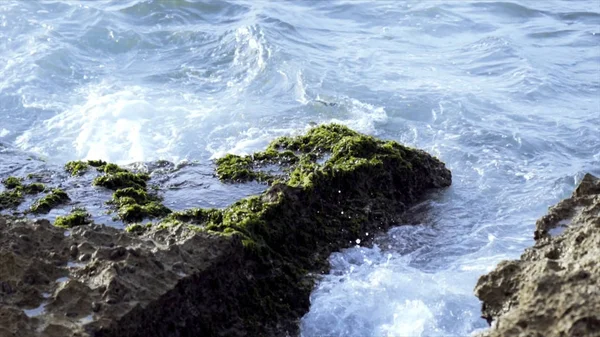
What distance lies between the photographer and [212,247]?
5.89 metres

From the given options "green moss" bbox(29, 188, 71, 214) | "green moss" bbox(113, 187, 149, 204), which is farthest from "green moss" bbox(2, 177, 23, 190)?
"green moss" bbox(113, 187, 149, 204)

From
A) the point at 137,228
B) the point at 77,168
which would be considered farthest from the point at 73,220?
the point at 77,168

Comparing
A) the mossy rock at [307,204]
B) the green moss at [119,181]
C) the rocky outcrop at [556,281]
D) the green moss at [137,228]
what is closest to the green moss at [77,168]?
the green moss at [119,181]

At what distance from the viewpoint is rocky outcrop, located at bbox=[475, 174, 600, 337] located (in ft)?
13.4

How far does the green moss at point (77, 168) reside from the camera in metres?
8.22

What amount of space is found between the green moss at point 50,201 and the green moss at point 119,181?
394 mm

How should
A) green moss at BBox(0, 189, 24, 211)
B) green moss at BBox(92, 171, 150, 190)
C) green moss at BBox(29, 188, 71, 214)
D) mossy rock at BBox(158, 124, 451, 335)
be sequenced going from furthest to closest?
green moss at BBox(92, 171, 150, 190), green moss at BBox(0, 189, 24, 211), green moss at BBox(29, 188, 71, 214), mossy rock at BBox(158, 124, 451, 335)

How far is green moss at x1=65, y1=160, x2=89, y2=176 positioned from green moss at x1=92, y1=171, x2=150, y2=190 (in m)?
0.45

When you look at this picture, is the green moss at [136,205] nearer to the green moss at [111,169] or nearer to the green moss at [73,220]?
the green moss at [73,220]

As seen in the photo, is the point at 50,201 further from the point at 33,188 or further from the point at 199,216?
the point at 199,216

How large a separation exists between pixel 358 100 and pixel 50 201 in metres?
6.16

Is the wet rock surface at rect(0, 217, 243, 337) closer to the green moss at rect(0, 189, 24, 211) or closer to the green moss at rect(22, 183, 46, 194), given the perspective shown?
the green moss at rect(0, 189, 24, 211)

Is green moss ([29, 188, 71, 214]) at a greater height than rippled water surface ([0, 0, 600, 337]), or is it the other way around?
green moss ([29, 188, 71, 214])

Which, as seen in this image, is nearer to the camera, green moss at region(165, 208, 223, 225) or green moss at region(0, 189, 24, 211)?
green moss at region(165, 208, 223, 225)
